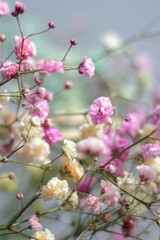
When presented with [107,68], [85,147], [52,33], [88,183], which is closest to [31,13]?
[52,33]

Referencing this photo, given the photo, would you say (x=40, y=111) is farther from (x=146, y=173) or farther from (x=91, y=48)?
(x=91, y=48)

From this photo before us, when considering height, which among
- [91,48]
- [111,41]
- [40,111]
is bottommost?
[40,111]

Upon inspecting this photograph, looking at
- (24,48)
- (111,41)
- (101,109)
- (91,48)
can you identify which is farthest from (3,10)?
(91,48)

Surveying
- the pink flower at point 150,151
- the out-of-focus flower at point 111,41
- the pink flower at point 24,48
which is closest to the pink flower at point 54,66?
the pink flower at point 24,48

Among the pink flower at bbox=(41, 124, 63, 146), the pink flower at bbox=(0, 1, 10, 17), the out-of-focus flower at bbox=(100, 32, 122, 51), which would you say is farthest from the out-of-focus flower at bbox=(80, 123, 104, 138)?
the out-of-focus flower at bbox=(100, 32, 122, 51)

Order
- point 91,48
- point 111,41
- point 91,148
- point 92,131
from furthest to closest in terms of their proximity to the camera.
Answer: point 91,48, point 111,41, point 92,131, point 91,148

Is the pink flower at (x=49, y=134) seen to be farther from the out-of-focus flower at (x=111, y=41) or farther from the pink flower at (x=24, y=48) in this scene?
the out-of-focus flower at (x=111, y=41)
